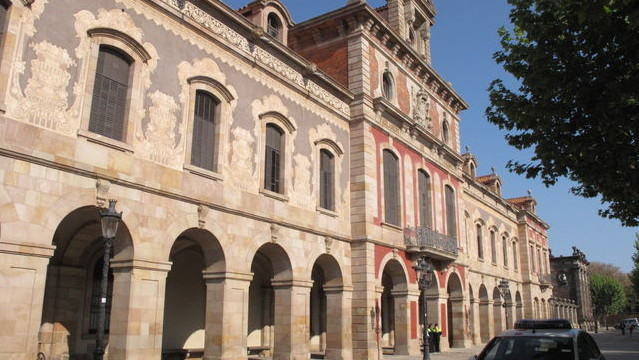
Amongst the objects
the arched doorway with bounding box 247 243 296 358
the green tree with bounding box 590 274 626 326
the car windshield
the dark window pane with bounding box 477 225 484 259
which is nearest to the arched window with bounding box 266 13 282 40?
the arched doorway with bounding box 247 243 296 358

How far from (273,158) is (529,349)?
36.1 feet

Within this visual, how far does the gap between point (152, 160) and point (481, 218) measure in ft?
93.8

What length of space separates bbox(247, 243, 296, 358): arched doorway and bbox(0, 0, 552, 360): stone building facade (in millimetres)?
70

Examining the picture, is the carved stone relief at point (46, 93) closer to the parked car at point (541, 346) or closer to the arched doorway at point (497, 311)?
the parked car at point (541, 346)

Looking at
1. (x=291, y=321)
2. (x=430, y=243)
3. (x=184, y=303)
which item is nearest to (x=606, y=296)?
(x=430, y=243)

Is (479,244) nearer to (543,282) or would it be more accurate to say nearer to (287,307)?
(543,282)

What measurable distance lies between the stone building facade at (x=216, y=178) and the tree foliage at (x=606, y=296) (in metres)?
64.4

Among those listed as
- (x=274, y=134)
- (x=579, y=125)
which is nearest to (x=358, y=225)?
(x=274, y=134)

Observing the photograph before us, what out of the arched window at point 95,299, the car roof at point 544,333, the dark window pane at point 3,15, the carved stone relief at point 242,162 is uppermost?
the dark window pane at point 3,15

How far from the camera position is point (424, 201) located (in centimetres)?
2673

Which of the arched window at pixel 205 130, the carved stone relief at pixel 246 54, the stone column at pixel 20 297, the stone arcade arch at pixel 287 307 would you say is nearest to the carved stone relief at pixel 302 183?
the stone arcade arch at pixel 287 307

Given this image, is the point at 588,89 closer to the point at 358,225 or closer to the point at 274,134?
the point at 274,134

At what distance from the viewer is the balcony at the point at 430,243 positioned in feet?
78.4

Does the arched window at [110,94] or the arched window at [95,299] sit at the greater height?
Result: the arched window at [110,94]
